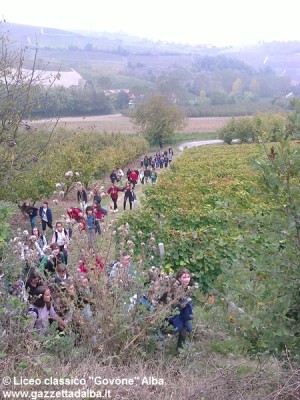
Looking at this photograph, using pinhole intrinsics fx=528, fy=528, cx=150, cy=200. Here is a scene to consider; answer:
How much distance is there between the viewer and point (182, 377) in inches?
202

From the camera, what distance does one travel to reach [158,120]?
63.7 m

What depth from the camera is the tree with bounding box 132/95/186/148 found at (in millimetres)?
63438

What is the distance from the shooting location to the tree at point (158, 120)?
2498 inches

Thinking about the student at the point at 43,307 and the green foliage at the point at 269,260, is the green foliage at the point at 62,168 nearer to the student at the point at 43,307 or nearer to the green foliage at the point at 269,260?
the student at the point at 43,307

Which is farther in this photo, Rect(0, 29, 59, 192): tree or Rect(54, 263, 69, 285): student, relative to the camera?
Rect(0, 29, 59, 192): tree

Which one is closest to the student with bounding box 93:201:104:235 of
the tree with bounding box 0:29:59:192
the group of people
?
the group of people

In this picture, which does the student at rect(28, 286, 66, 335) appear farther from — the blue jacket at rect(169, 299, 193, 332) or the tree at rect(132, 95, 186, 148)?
the tree at rect(132, 95, 186, 148)

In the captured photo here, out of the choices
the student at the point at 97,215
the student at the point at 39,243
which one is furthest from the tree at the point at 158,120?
the student at the point at 97,215

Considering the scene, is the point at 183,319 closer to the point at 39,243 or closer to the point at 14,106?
the point at 39,243

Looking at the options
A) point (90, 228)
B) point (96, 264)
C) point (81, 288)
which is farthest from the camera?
point (90, 228)

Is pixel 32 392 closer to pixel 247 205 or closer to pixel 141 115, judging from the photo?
pixel 247 205

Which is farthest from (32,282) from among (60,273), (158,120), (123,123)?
(123,123)

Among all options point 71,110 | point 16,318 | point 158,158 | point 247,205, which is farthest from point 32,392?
point 71,110

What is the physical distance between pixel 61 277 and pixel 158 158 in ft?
108
